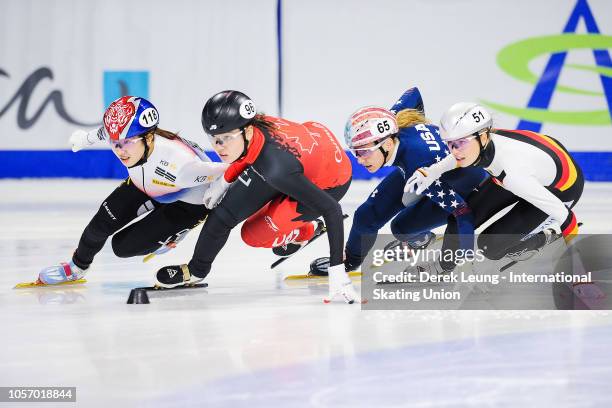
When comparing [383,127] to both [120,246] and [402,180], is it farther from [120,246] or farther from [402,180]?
[120,246]

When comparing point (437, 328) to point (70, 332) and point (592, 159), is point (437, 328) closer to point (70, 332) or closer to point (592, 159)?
point (70, 332)

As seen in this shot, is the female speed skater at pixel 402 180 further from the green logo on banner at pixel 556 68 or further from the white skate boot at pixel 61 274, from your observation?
the green logo on banner at pixel 556 68

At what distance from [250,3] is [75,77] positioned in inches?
98.0

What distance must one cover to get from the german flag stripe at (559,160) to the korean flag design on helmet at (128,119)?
70.8 inches

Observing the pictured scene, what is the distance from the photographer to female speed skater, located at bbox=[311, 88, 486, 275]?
4.74m

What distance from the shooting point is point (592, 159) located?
12031mm

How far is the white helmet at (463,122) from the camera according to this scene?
4.43 metres

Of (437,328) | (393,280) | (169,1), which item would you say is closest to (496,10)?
(169,1)

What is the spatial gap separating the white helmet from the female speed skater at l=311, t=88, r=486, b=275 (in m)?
0.37

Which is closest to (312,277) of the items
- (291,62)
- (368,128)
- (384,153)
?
(384,153)

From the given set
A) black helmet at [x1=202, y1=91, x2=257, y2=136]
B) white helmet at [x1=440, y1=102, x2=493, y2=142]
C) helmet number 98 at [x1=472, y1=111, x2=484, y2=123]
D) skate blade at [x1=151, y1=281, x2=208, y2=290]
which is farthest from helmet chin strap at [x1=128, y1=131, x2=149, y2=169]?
helmet number 98 at [x1=472, y1=111, x2=484, y2=123]
